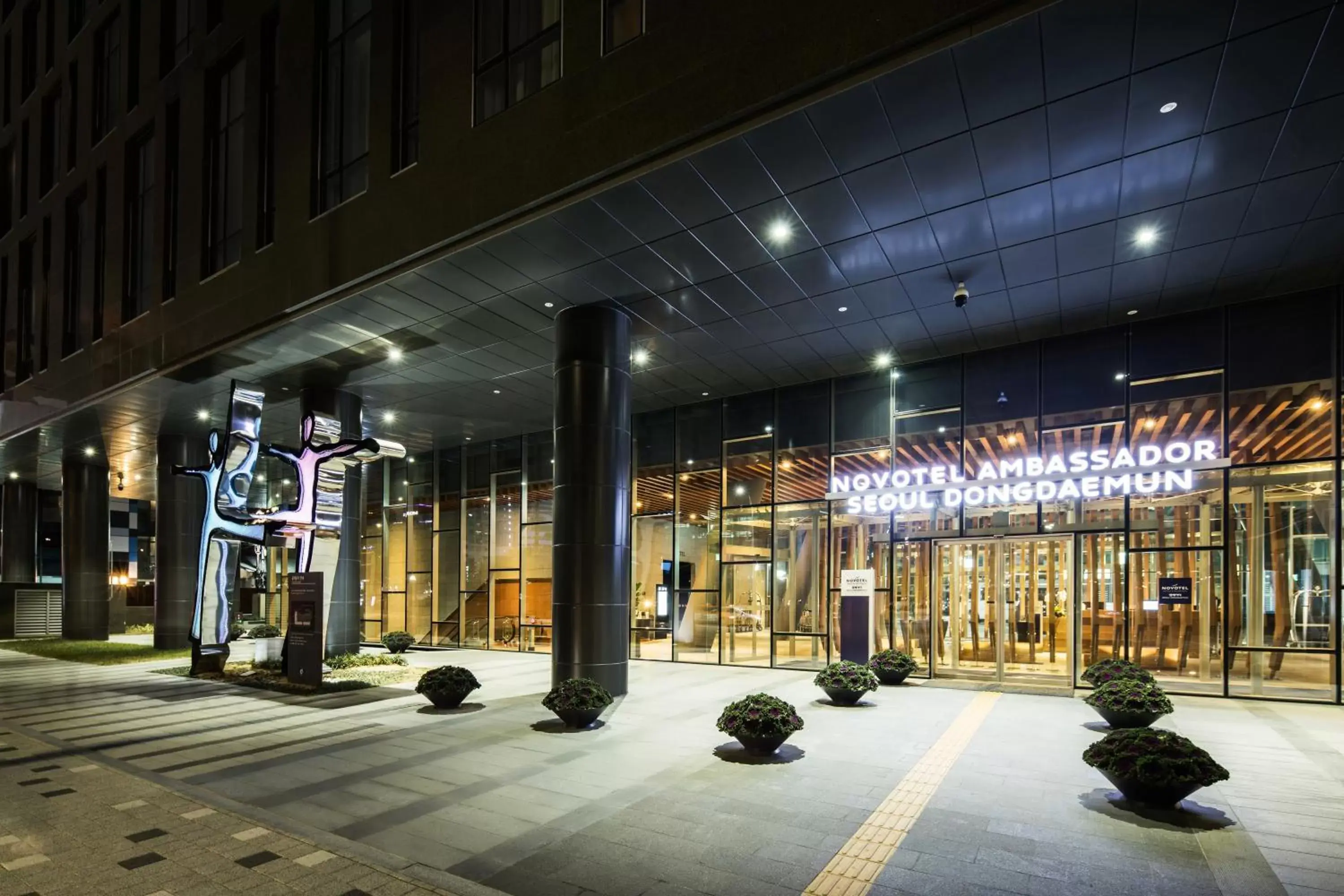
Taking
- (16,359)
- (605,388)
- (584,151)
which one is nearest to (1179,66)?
(584,151)

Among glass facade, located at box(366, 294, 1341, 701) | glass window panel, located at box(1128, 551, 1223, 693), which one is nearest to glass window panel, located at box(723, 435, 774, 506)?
glass facade, located at box(366, 294, 1341, 701)

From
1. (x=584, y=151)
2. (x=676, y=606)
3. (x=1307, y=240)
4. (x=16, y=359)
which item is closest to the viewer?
(x=584, y=151)

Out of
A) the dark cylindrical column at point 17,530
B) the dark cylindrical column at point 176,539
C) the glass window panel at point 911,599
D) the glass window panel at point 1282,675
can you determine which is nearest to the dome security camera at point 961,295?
the glass window panel at point 911,599

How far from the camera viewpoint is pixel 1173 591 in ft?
45.7

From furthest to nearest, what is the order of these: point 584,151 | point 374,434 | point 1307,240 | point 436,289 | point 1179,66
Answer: point 374,434, point 436,289, point 1307,240, point 584,151, point 1179,66

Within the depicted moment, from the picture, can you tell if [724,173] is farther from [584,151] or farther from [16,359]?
[16,359]

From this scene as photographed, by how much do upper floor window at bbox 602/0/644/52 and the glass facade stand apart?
9.78 m

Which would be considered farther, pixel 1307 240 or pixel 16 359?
pixel 16 359

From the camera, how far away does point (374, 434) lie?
79.5ft

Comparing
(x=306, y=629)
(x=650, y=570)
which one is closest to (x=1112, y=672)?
(x=650, y=570)

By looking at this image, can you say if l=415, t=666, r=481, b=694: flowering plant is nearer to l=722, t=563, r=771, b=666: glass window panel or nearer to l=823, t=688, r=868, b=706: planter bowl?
l=823, t=688, r=868, b=706: planter bowl

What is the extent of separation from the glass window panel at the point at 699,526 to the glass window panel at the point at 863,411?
357 centimetres

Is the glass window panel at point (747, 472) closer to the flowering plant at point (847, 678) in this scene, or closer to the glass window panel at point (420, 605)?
the flowering plant at point (847, 678)

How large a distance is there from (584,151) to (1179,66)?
6.59 meters
